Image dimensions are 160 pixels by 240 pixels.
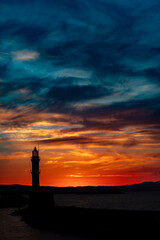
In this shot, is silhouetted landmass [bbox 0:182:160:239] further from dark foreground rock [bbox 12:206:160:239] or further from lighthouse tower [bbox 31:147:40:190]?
lighthouse tower [bbox 31:147:40:190]

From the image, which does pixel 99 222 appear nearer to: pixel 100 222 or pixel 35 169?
pixel 100 222

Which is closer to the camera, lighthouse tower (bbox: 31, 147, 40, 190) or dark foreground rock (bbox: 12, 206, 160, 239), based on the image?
dark foreground rock (bbox: 12, 206, 160, 239)

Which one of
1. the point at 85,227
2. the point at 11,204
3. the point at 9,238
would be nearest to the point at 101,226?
the point at 85,227

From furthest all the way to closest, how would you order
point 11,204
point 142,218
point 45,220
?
point 11,204
point 45,220
point 142,218

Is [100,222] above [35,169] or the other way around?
the other way around

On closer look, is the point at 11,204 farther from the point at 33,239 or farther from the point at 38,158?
the point at 33,239

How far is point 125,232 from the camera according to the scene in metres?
31.8

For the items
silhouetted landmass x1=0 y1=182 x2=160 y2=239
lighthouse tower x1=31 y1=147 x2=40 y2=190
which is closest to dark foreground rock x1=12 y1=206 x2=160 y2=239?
silhouetted landmass x1=0 y1=182 x2=160 y2=239

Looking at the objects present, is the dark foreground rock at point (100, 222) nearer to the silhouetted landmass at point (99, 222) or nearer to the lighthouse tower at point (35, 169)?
the silhouetted landmass at point (99, 222)

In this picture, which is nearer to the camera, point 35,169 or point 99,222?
point 99,222

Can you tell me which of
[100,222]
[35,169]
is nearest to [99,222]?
[100,222]

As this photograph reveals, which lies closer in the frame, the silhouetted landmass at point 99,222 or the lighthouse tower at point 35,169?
the silhouetted landmass at point 99,222

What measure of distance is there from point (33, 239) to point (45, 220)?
925 centimetres

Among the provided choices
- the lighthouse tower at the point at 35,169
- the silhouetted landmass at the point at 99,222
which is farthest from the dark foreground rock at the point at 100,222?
the lighthouse tower at the point at 35,169
